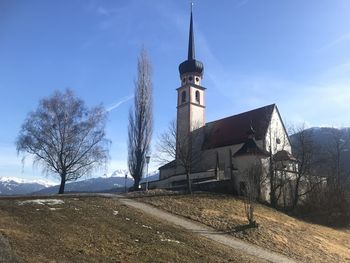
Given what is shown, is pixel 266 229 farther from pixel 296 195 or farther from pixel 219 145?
pixel 219 145

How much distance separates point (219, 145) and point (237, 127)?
2.88m

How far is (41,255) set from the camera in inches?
543

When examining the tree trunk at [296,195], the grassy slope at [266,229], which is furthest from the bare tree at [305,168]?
the grassy slope at [266,229]

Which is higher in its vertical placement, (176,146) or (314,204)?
(176,146)

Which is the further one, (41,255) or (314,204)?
(314,204)

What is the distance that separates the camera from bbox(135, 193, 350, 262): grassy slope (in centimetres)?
2332

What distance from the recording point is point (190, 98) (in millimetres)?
56531

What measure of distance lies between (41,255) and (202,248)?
711cm

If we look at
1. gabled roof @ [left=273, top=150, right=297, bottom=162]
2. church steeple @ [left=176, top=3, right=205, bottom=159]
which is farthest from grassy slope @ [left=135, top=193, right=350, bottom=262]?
church steeple @ [left=176, top=3, right=205, bottom=159]

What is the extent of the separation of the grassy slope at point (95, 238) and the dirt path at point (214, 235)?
1.38 metres

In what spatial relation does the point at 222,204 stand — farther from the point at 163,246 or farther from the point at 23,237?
the point at 23,237

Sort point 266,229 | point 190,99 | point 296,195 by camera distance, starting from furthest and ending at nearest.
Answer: point 190,99, point 296,195, point 266,229

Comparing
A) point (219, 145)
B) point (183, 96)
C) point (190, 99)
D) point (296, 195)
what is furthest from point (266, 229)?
point (183, 96)

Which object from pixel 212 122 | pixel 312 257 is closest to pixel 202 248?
pixel 312 257
